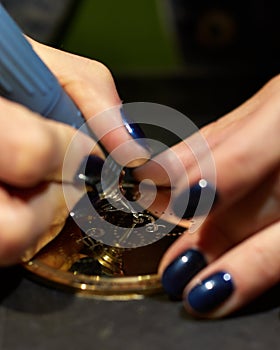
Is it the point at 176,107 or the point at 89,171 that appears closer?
the point at 89,171

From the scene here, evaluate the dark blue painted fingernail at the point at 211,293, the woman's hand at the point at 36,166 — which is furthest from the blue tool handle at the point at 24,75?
the dark blue painted fingernail at the point at 211,293

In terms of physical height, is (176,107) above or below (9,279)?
below

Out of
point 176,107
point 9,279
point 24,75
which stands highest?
point 24,75

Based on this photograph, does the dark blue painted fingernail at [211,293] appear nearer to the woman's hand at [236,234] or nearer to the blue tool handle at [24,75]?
the woman's hand at [236,234]

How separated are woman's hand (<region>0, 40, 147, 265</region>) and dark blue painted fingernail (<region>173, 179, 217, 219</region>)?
0.16 ft

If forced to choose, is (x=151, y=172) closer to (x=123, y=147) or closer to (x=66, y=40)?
(x=123, y=147)

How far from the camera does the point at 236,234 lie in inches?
15.8

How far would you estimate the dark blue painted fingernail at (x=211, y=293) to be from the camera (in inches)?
14.6

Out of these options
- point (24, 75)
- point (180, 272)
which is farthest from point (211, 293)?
point (24, 75)

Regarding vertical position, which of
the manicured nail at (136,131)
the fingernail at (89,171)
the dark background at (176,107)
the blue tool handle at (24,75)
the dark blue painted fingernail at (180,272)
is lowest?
the dark background at (176,107)

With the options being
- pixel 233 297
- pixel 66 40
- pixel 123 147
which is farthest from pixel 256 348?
pixel 66 40

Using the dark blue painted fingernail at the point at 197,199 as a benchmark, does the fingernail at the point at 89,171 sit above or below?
below

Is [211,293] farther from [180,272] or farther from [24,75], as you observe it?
[24,75]

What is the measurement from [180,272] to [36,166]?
10 cm
